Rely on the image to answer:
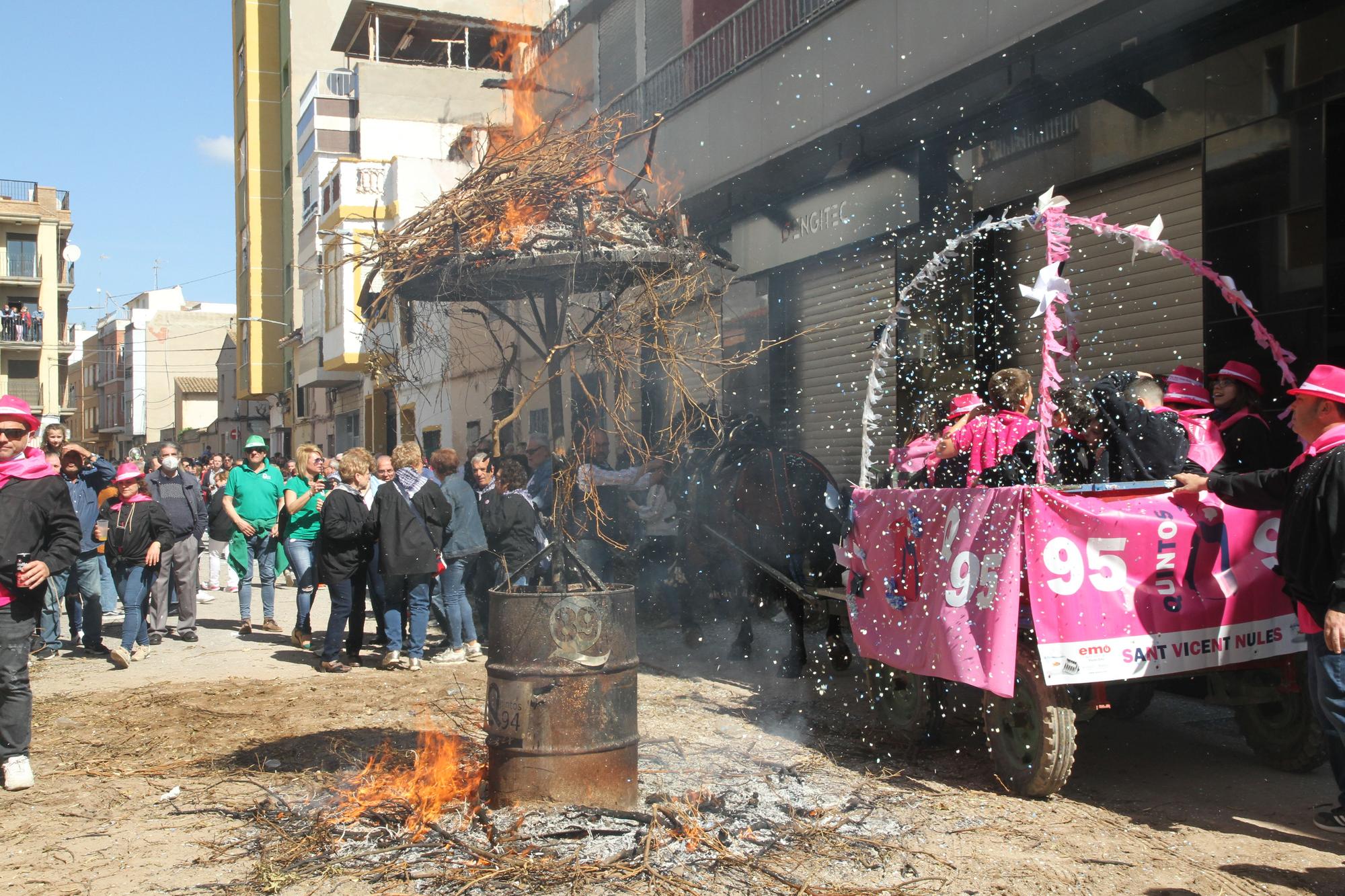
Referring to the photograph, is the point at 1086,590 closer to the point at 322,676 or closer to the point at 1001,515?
the point at 1001,515

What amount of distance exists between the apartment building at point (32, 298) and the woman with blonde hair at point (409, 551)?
179 ft

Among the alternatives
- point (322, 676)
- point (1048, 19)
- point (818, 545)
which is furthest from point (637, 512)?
point (1048, 19)

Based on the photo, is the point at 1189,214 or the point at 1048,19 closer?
the point at 1189,214

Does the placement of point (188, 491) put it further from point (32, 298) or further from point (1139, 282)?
point (32, 298)

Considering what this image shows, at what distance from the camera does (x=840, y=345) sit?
13.8m

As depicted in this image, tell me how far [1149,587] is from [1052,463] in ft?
2.58

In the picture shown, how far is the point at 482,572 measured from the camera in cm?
1054

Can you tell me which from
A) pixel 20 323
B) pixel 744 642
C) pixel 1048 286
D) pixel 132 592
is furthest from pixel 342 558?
pixel 20 323

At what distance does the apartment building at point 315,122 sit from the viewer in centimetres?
3234

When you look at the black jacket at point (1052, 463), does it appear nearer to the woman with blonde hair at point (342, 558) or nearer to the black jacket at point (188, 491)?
the woman with blonde hair at point (342, 558)

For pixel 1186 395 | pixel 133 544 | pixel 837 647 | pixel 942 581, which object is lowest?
pixel 837 647

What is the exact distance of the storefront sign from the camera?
492 inches

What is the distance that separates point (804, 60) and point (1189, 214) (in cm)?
603

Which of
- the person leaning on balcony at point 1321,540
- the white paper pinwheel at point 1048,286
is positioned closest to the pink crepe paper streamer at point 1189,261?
the white paper pinwheel at point 1048,286
